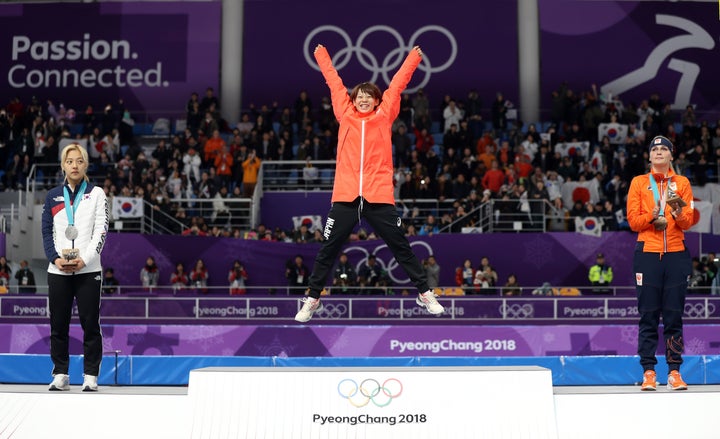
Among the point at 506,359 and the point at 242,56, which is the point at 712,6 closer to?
the point at 242,56

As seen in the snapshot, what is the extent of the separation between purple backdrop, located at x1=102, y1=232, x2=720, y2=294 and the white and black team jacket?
14.0 m

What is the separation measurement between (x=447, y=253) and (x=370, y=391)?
51.9 feet

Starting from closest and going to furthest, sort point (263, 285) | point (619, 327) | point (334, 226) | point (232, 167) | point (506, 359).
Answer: point (334, 226) → point (506, 359) → point (619, 327) → point (263, 285) → point (232, 167)

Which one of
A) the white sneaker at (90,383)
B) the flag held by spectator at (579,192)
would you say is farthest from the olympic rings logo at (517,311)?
the white sneaker at (90,383)

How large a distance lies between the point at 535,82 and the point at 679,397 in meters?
24.2

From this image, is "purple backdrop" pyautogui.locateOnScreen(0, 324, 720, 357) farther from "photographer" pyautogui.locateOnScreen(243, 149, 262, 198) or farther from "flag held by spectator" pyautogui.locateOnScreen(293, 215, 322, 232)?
"photographer" pyautogui.locateOnScreen(243, 149, 262, 198)

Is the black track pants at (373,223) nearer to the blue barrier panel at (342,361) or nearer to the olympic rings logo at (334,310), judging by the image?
the blue barrier panel at (342,361)

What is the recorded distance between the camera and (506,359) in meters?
13.9

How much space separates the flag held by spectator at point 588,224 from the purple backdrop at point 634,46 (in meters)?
8.34

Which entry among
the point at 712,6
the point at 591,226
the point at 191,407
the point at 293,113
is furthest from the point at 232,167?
the point at 191,407

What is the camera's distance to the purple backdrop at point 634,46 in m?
29.4

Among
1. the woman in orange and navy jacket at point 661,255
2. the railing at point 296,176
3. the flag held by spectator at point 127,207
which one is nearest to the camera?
the woman in orange and navy jacket at point 661,255

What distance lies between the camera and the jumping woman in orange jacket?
7.48 meters

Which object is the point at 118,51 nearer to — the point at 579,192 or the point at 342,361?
the point at 579,192
